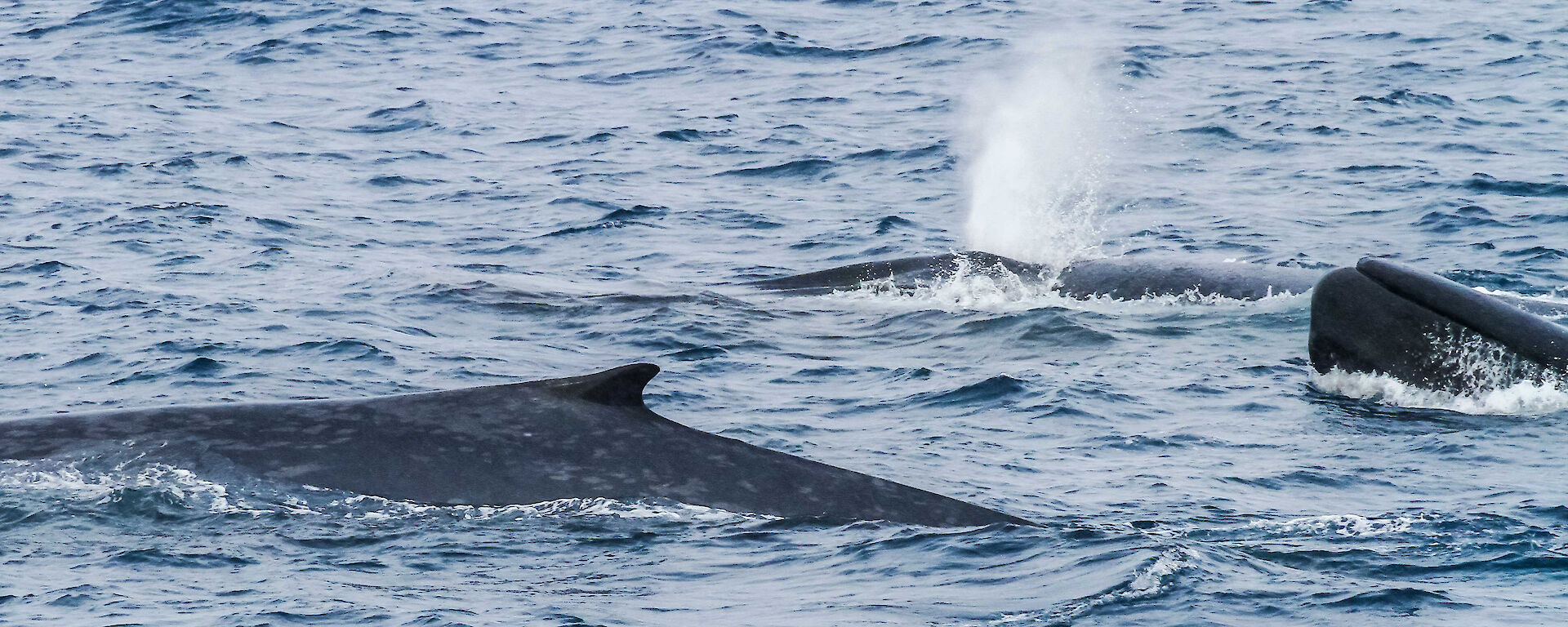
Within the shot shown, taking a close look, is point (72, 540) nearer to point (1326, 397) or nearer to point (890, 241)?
point (1326, 397)

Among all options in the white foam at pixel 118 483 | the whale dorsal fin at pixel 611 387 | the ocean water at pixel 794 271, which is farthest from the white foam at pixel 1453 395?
the white foam at pixel 118 483

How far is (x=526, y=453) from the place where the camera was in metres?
9.90

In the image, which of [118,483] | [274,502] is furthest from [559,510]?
[118,483]

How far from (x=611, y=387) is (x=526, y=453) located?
1.85 feet

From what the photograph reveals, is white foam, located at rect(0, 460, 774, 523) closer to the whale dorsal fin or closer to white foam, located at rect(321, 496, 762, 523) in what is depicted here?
white foam, located at rect(321, 496, 762, 523)

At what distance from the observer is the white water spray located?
23078 mm

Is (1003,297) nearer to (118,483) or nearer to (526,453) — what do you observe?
(526,453)

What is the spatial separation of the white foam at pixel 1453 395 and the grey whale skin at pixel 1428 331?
0.05 metres

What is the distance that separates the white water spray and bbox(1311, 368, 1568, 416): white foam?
19.7 feet

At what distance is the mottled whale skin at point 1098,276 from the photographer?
18578mm

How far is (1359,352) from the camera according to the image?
1397 centimetres

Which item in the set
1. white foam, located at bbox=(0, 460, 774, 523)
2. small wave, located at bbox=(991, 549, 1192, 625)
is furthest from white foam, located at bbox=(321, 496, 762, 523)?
small wave, located at bbox=(991, 549, 1192, 625)

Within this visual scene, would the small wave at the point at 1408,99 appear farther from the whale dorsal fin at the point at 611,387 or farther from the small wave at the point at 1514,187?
the whale dorsal fin at the point at 611,387

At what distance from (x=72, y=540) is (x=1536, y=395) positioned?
381 inches
